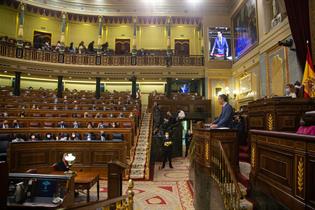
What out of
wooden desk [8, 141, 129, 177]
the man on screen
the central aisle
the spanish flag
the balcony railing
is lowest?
the central aisle

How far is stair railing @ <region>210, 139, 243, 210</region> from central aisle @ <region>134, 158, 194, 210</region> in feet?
5.05

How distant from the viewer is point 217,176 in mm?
4102

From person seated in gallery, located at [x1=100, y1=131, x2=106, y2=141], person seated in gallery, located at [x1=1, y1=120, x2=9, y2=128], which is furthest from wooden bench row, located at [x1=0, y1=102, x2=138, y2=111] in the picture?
person seated in gallery, located at [x1=100, y1=131, x2=106, y2=141]

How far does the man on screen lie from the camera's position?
16.5m

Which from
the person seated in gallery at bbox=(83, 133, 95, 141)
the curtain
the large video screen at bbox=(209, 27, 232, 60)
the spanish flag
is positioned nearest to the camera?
the spanish flag

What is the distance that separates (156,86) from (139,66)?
3.38 m

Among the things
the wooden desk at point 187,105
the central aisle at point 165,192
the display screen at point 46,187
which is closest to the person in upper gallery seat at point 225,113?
the central aisle at point 165,192

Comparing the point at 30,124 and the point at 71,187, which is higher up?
the point at 30,124

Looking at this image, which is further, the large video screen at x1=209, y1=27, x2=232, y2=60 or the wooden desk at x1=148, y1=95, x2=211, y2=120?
the large video screen at x1=209, y1=27, x2=232, y2=60

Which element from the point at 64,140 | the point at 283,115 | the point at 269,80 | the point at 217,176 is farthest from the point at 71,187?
the point at 269,80

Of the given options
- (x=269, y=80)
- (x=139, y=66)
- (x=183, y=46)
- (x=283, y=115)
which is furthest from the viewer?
(x=183, y=46)

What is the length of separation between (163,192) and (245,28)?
10.6 meters

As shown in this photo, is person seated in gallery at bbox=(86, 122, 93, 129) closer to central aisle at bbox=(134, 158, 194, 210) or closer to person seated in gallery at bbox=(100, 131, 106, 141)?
person seated in gallery at bbox=(100, 131, 106, 141)

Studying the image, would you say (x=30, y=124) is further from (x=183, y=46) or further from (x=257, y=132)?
(x=183, y=46)
